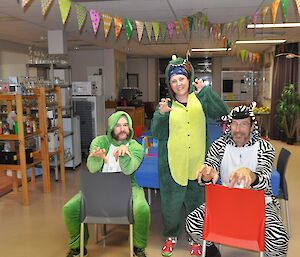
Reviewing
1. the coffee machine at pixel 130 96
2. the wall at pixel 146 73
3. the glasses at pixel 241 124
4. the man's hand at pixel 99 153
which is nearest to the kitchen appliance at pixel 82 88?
the coffee machine at pixel 130 96

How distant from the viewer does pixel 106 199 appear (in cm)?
255

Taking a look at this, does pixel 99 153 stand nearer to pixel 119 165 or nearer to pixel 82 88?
pixel 119 165

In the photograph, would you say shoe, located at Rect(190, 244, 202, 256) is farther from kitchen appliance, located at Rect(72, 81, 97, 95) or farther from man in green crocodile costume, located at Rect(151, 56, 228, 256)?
kitchen appliance, located at Rect(72, 81, 97, 95)

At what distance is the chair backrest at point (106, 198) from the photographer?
2.54m

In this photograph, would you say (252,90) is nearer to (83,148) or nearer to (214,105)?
(83,148)

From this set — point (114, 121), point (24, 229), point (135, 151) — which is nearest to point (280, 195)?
point (135, 151)

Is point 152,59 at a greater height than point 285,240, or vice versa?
point 152,59

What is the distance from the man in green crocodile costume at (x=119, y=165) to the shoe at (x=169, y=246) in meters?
0.23

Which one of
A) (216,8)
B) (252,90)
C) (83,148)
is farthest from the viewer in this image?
(252,90)

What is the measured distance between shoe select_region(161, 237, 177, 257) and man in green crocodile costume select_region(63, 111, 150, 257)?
227mm

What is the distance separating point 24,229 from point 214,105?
2351mm

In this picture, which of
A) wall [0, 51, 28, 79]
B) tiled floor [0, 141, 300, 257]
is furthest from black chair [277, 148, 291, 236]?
wall [0, 51, 28, 79]

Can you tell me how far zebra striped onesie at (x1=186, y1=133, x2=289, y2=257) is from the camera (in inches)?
87.6

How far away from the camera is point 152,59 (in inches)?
556
